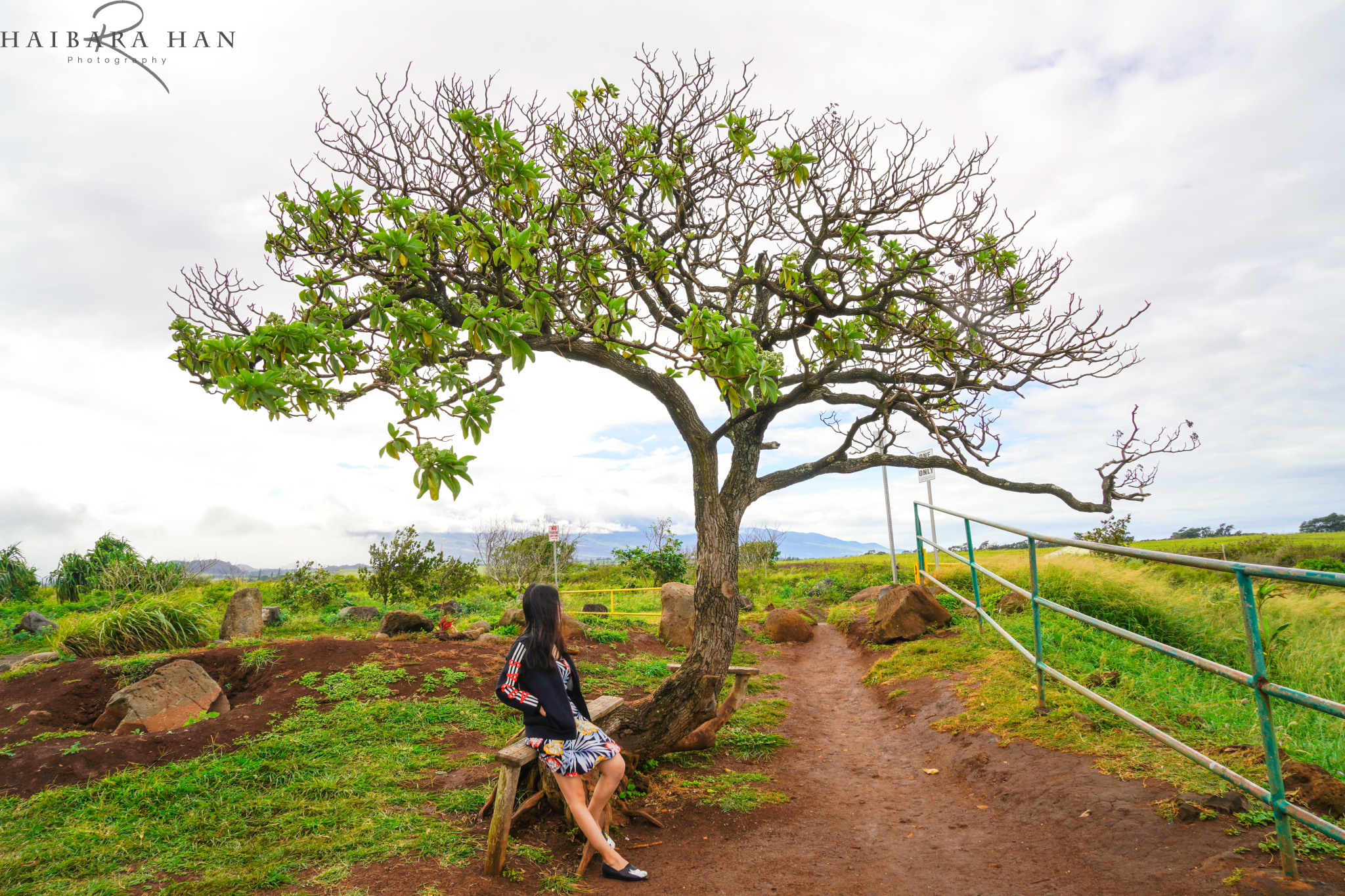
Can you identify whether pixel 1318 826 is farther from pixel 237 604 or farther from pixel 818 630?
pixel 237 604

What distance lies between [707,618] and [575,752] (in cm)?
238

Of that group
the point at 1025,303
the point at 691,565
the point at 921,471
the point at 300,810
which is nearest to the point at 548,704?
the point at 300,810

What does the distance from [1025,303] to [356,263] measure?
22.9 ft

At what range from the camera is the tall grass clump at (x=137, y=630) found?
8.63m

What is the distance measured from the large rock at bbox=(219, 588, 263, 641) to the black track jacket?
851 cm

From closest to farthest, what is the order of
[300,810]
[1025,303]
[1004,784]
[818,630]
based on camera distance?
[300,810]
[1004,784]
[1025,303]
[818,630]

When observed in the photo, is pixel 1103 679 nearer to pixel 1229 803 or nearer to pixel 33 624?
pixel 1229 803

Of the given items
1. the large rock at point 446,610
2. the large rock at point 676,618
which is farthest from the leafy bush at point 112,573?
the large rock at point 676,618

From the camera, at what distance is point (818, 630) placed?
13125mm

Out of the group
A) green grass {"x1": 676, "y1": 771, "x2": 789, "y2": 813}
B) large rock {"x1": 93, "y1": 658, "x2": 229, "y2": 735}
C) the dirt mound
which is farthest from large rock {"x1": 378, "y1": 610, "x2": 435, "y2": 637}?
green grass {"x1": 676, "y1": 771, "x2": 789, "y2": 813}

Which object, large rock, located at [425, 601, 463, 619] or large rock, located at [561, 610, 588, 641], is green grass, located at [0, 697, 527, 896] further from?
large rock, located at [425, 601, 463, 619]

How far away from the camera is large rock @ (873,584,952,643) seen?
384 inches

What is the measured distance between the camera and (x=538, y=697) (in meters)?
3.84

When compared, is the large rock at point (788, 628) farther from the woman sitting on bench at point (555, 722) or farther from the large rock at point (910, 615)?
the woman sitting on bench at point (555, 722)
